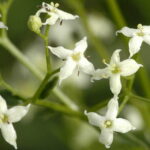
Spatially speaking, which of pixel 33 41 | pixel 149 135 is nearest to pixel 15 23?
pixel 33 41

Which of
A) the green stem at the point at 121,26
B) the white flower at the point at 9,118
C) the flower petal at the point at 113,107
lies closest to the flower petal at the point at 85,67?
the flower petal at the point at 113,107

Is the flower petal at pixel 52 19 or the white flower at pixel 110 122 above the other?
the flower petal at pixel 52 19

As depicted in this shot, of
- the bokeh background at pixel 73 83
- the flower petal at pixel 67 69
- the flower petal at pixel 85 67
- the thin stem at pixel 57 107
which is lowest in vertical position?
the bokeh background at pixel 73 83

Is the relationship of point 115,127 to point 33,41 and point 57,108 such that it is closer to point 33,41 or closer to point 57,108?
point 57,108

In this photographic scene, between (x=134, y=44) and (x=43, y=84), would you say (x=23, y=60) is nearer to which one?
(x=43, y=84)

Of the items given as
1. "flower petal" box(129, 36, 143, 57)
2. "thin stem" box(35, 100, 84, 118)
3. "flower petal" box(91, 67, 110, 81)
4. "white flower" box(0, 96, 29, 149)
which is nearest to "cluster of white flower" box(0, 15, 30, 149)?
"white flower" box(0, 96, 29, 149)

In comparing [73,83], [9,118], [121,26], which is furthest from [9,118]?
[73,83]

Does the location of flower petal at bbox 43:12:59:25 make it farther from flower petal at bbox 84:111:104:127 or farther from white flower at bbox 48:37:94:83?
flower petal at bbox 84:111:104:127

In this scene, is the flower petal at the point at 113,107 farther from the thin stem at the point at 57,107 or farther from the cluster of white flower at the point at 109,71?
the thin stem at the point at 57,107

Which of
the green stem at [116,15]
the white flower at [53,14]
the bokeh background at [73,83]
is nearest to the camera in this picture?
the white flower at [53,14]
